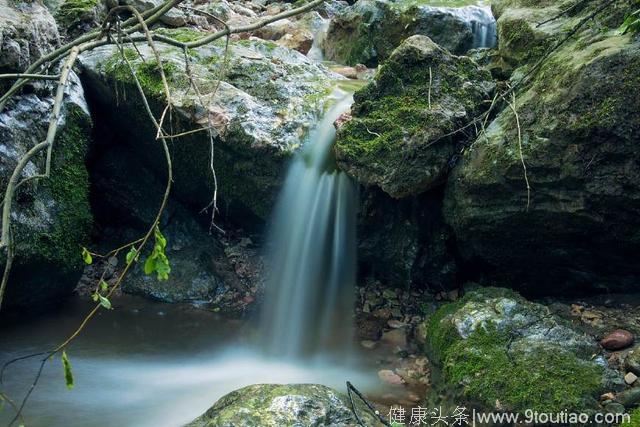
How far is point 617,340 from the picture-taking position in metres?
3.91

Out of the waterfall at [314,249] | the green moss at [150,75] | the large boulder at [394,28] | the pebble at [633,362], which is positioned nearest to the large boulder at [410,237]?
the waterfall at [314,249]

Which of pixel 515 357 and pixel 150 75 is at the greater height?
pixel 150 75

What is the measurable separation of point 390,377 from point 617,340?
175 cm

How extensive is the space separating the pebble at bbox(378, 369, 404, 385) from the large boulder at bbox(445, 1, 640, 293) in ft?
4.71

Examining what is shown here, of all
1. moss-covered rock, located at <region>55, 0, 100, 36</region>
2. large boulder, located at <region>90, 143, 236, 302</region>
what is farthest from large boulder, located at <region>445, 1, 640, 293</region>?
moss-covered rock, located at <region>55, 0, 100, 36</region>

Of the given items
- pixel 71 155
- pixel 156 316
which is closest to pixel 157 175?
pixel 71 155

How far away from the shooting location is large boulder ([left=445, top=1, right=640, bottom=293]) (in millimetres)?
3896

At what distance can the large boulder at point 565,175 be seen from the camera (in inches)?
153

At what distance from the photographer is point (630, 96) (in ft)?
12.4

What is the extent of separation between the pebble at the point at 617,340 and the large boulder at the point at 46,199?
16.0 ft

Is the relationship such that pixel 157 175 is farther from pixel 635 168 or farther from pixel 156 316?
pixel 635 168

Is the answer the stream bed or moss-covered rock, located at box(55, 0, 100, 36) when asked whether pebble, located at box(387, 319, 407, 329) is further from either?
moss-covered rock, located at box(55, 0, 100, 36)

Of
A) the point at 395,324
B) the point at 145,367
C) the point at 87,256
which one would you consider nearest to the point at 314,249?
the point at 395,324

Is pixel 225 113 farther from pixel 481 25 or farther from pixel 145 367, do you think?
pixel 481 25
